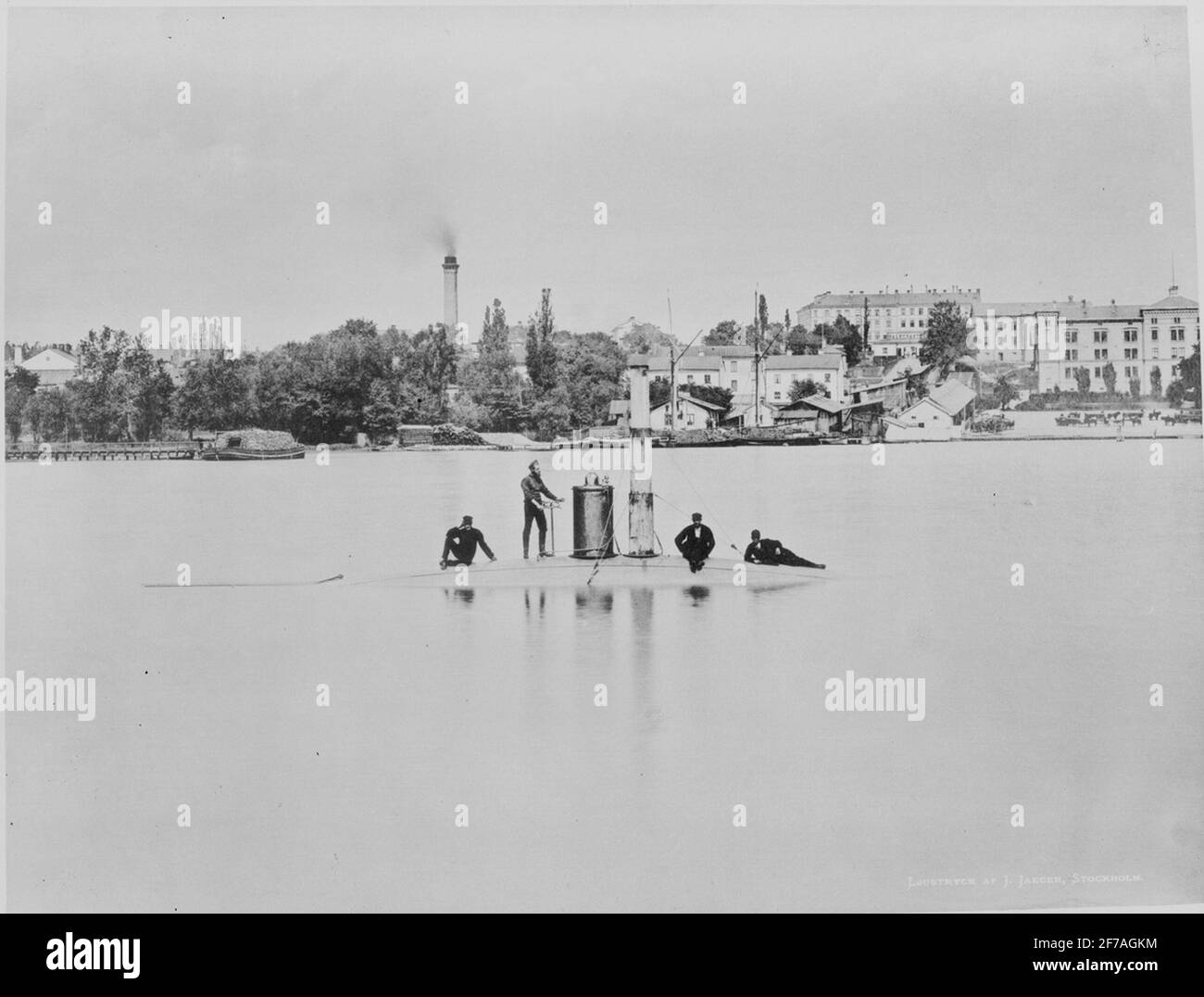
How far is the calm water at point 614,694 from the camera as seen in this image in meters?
5.06

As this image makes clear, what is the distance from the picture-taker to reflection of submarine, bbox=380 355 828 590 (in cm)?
546

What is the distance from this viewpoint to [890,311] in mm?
5516

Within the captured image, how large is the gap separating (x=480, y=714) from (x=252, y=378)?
6.55 feet

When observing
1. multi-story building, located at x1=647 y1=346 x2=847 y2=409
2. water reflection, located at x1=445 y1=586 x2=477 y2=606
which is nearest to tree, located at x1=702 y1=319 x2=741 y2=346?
multi-story building, located at x1=647 y1=346 x2=847 y2=409

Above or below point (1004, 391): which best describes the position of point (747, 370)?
above

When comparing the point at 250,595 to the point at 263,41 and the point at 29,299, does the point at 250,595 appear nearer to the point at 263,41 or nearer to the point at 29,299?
the point at 29,299

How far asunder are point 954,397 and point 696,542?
4.96ft

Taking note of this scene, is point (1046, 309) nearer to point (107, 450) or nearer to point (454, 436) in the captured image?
point (454, 436)

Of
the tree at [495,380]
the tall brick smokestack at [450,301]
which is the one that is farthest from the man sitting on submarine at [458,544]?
the tall brick smokestack at [450,301]

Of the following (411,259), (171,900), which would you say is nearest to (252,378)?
(411,259)

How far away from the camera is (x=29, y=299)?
5277 millimetres

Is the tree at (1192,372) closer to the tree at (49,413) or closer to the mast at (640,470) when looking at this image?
the mast at (640,470)

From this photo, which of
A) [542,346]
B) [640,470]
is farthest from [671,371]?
[542,346]
